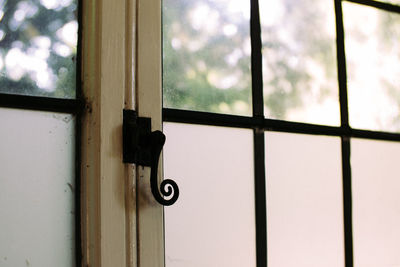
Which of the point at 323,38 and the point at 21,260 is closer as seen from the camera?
the point at 21,260

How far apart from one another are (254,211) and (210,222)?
0.12m

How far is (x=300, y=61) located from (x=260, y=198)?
0.38 metres

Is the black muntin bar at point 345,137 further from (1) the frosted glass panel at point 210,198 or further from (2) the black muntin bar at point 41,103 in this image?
(2) the black muntin bar at point 41,103

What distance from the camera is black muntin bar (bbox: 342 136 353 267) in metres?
1.22

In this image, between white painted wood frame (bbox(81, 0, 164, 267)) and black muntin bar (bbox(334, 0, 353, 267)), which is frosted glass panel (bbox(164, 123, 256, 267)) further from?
black muntin bar (bbox(334, 0, 353, 267))

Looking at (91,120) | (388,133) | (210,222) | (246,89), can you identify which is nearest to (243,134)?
(246,89)

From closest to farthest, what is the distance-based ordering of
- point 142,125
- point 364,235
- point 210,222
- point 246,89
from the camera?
point 142,125, point 210,222, point 246,89, point 364,235

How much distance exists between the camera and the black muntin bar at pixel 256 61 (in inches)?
44.6

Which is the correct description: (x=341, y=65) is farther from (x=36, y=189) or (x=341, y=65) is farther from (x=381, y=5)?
(x=36, y=189)

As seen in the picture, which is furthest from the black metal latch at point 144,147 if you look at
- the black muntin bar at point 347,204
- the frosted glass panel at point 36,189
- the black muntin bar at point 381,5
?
the black muntin bar at point 381,5

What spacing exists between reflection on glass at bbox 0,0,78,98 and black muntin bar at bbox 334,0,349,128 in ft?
2.39

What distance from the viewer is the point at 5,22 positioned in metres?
0.83

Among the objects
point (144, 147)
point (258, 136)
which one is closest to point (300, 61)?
point (258, 136)

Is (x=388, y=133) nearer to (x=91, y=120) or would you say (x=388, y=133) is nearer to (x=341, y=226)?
(x=341, y=226)
